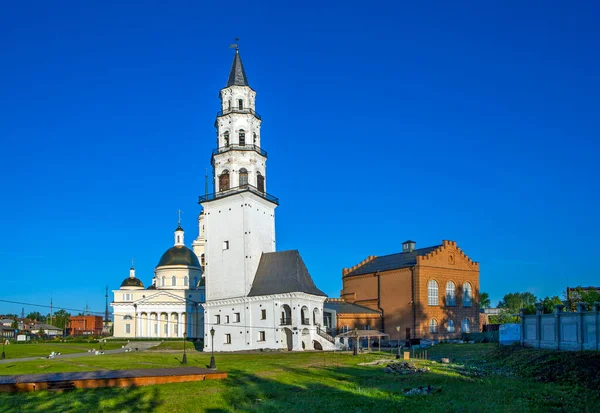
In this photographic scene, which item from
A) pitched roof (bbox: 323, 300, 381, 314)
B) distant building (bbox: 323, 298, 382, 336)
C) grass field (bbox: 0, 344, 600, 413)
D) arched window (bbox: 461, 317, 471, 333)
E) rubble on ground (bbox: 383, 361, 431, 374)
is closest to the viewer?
grass field (bbox: 0, 344, 600, 413)

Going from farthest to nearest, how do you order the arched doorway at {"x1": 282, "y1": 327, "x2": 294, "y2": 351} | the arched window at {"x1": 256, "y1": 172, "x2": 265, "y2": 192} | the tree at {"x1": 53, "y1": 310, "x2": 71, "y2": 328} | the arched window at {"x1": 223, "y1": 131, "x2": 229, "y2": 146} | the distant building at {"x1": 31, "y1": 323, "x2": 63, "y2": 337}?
the tree at {"x1": 53, "y1": 310, "x2": 71, "y2": 328} → the distant building at {"x1": 31, "y1": 323, "x2": 63, "y2": 337} → the arched window at {"x1": 223, "y1": 131, "x2": 229, "y2": 146} → the arched window at {"x1": 256, "y1": 172, "x2": 265, "y2": 192} → the arched doorway at {"x1": 282, "y1": 327, "x2": 294, "y2": 351}

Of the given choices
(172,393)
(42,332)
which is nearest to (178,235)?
(42,332)

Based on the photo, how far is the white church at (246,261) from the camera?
55.1 m

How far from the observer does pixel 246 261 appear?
57438 mm

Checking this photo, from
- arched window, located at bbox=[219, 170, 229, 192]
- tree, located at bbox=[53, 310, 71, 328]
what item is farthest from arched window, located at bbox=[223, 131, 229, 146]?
tree, located at bbox=[53, 310, 71, 328]

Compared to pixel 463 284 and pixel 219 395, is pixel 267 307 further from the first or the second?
pixel 219 395

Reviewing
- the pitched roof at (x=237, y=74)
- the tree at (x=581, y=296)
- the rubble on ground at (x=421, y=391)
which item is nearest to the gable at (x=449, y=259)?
the tree at (x=581, y=296)

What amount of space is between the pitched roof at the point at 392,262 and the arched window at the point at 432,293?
2.98 meters

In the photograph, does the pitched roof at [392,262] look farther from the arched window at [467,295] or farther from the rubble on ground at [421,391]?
the rubble on ground at [421,391]

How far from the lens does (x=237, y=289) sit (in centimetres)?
5788

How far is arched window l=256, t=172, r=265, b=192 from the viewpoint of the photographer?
6131 cm

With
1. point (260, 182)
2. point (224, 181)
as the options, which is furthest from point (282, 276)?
point (224, 181)

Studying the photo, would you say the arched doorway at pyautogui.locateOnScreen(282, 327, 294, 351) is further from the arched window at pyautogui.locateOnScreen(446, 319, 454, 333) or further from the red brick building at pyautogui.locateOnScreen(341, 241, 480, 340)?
the arched window at pyautogui.locateOnScreen(446, 319, 454, 333)

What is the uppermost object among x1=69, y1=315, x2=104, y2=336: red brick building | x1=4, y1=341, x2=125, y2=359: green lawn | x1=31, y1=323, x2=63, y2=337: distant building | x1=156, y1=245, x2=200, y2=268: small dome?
x1=156, y1=245, x2=200, y2=268: small dome
